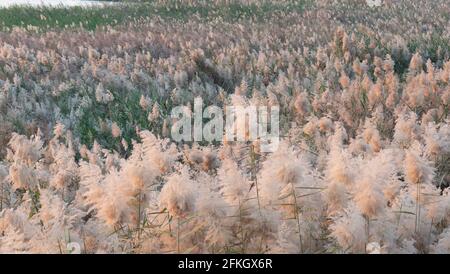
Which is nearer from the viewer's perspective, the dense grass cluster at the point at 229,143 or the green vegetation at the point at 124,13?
the dense grass cluster at the point at 229,143

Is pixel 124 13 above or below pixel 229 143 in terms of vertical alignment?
above

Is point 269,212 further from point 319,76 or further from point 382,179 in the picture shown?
point 319,76

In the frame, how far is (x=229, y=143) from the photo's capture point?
5.24 m

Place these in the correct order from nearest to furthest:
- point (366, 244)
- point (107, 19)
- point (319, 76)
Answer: point (366, 244)
point (319, 76)
point (107, 19)

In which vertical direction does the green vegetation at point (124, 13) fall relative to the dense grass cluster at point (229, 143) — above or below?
above

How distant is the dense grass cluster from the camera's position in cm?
325

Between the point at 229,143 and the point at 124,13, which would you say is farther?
the point at 124,13

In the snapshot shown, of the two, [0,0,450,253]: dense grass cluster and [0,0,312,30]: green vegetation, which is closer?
[0,0,450,253]: dense grass cluster

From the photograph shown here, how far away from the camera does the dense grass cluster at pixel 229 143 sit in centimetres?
325

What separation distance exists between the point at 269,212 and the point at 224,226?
9.8 inches

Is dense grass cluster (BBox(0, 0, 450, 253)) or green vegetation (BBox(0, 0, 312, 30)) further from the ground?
green vegetation (BBox(0, 0, 312, 30))
